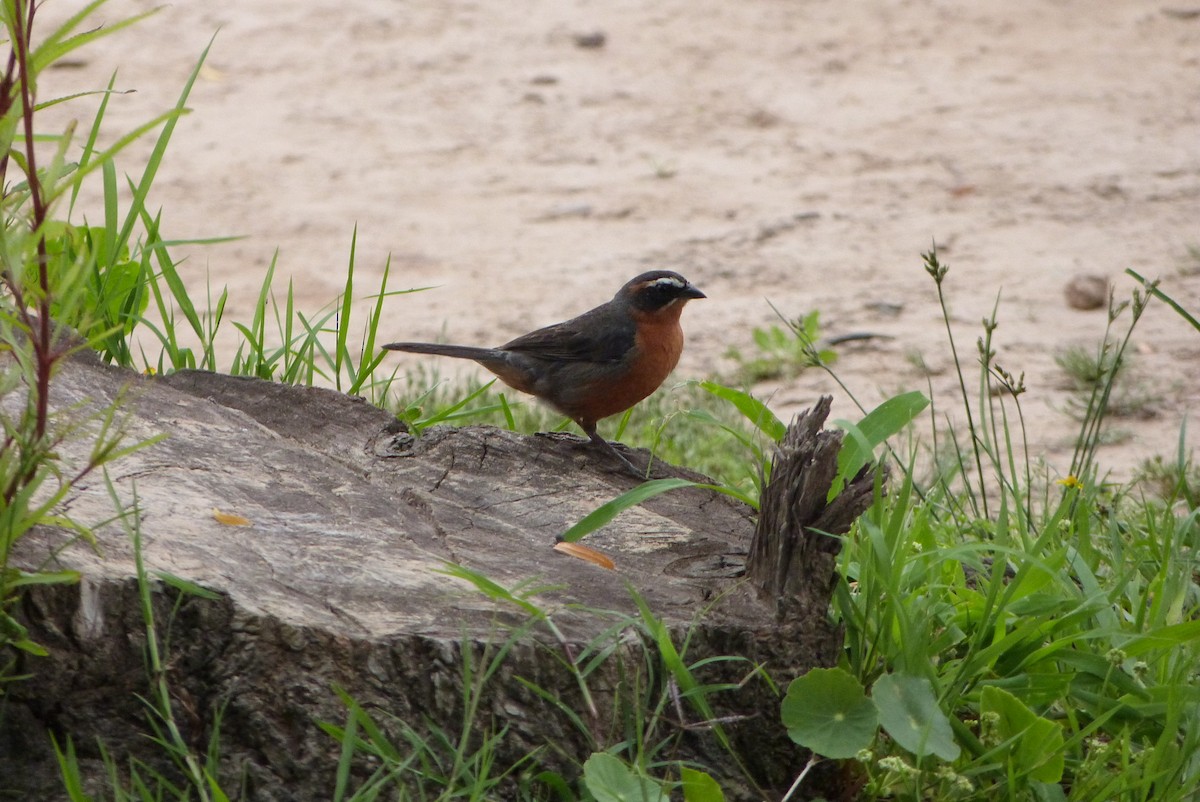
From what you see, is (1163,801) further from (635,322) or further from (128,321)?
(128,321)

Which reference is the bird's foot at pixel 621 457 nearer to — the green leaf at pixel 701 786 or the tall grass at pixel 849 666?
the tall grass at pixel 849 666

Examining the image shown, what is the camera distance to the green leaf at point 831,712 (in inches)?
118

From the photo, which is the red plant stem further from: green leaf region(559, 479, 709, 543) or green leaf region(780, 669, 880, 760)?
green leaf region(780, 669, 880, 760)

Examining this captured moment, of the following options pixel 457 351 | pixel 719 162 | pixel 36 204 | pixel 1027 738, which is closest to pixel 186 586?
pixel 36 204

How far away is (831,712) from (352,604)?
1065mm

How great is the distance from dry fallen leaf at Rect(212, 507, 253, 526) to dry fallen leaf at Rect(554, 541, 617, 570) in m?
0.76

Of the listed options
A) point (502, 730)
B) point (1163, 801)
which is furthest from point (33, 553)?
point (1163, 801)

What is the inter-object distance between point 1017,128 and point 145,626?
8.80 m

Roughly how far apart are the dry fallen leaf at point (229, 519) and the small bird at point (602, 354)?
189 cm

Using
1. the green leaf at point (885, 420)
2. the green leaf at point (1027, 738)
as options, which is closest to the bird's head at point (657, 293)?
the green leaf at point (885, 420)

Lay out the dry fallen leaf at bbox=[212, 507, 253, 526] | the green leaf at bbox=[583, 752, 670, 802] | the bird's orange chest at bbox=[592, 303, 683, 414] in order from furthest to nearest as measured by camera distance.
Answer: the bird's orange chest at bbox=[592, 303, 683, 414]
the dry fallen leaf at bbox=[212, 507, 253, 526]
the green leaf at bbox=[583, 752, 670, 802]

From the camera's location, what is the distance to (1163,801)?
10.1 feet

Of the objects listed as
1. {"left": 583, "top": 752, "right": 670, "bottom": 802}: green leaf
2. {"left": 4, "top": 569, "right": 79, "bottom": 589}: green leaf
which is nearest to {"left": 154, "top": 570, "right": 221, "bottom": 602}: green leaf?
{"left": 4, "top": 569, "right": 79, "bottom": 589}: green leaf

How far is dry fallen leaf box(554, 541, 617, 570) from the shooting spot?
3.41m
